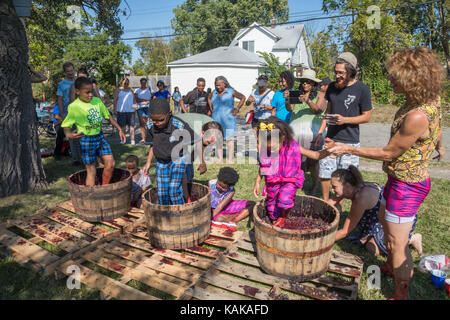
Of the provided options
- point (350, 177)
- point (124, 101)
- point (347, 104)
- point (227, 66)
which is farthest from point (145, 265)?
point (227, 66)

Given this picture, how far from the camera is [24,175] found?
5594 millimetres

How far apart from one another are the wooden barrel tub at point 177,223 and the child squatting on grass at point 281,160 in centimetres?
92

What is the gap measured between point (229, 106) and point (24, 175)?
4.51 m

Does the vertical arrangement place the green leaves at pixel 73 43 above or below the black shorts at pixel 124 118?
above

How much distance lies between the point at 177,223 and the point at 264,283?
1.22m

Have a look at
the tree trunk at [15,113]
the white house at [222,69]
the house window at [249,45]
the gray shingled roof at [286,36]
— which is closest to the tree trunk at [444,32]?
the gray shingled roof at [286,36]

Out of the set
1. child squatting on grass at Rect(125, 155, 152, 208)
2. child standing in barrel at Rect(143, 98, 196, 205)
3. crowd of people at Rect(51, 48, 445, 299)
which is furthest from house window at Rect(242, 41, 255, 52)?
child standing in barrel at Rect(143, 98, 196, 205)

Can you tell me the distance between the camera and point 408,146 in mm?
2379

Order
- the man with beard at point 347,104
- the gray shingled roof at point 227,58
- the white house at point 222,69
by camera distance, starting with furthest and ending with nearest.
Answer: the white house at point 222,69
the gray shingled roof at point 227,58
the man with beard at point 347,104

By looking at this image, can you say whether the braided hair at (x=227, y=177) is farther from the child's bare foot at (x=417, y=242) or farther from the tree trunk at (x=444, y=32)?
the tree trunk at (x=444, y=32)

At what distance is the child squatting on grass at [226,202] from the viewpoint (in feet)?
14.7

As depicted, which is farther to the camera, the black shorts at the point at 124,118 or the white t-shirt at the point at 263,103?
the black shorts at the point at 124,118

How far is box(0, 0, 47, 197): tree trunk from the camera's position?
5.20 m
